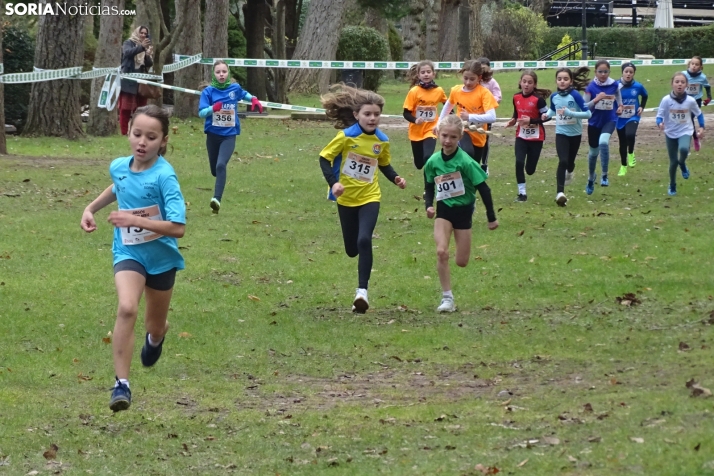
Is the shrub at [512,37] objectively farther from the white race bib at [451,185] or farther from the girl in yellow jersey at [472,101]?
the white race bib at [451,185]

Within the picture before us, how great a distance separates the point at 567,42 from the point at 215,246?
146 feet

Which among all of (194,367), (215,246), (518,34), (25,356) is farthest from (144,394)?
(518,34)

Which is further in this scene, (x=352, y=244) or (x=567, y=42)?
(x=567, y=42)

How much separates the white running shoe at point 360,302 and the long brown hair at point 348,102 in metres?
1.57

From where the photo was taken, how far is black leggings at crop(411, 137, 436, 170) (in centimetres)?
1597

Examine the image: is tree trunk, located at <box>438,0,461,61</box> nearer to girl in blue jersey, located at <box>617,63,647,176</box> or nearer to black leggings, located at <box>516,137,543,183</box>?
girl in blue jersey, located at <box>617,63,647,176</box>

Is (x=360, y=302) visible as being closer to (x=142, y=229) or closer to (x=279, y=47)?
(x=142, y=229)

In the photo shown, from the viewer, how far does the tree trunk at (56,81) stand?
73.5 feet

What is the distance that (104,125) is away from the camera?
24359 millimetres

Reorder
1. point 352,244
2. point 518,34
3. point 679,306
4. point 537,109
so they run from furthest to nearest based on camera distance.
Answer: point 518,34, point 537,109, point 352,244, point 679,306

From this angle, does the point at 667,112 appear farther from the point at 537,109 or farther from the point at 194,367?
the point at 194,367

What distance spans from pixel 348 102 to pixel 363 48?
27.6 meters

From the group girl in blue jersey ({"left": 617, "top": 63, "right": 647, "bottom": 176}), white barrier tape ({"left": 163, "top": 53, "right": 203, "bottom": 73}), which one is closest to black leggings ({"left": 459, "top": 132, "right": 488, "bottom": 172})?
girl in blue jersey ({"left": 617, "top": 63, "right": 647, "bottom": 176})

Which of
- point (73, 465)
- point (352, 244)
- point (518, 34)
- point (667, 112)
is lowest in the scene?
point (73, 465)
